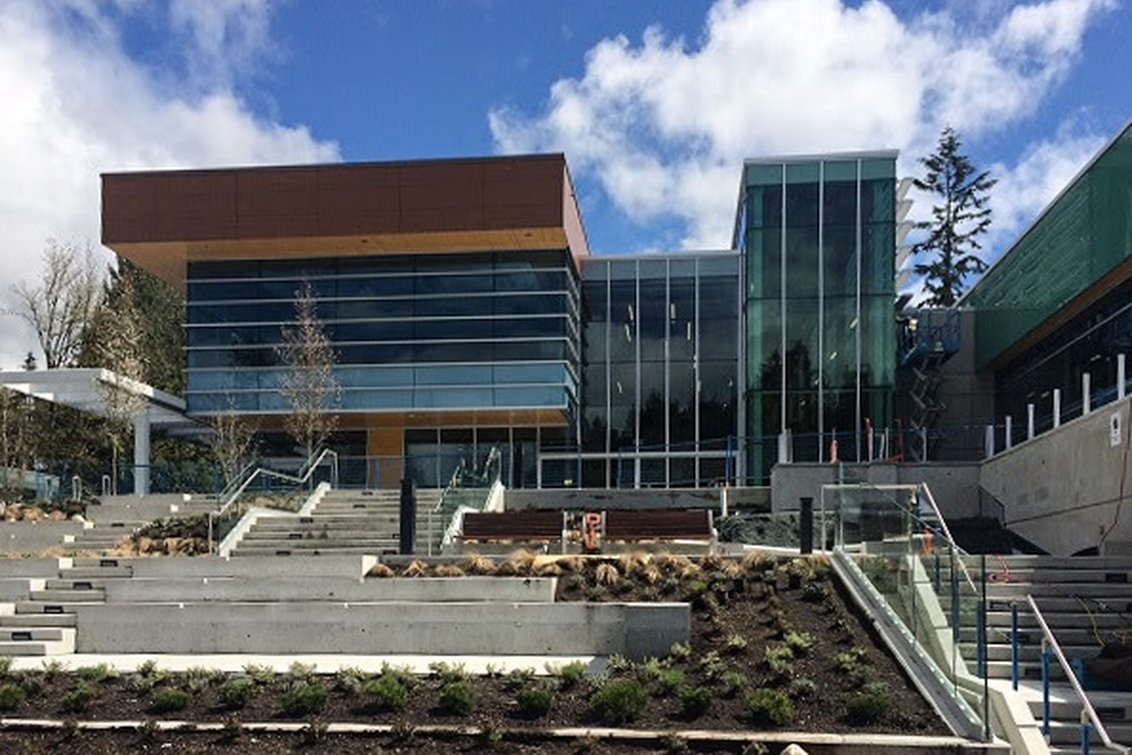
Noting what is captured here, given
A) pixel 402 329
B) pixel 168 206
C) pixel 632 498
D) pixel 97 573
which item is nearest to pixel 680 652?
pixel 97 573

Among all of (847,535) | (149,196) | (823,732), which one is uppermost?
(149,196)

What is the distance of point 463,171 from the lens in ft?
95.1

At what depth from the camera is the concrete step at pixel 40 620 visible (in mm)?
14820

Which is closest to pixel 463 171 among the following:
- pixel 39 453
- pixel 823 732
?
pixel 39 453

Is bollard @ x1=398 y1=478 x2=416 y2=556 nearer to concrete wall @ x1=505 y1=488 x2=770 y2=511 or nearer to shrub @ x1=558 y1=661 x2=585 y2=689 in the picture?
shrub @ x1=558 y1=661 x2=585 y2=689

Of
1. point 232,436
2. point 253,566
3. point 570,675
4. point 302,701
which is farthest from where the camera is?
point 232,436

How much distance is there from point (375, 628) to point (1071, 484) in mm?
11773

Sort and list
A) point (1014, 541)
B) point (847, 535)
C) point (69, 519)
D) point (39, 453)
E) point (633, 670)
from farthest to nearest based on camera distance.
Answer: point (39, 453), point (69, 519), point (1014, 541), point (847, 535), point (633, 670)

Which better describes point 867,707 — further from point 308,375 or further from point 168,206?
point 168,206

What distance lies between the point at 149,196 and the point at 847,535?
2256cm

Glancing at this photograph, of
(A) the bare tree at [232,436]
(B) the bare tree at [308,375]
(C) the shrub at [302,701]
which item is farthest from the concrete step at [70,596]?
(B) the bare tree at [308,375]

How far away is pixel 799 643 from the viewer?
1204 centimetres

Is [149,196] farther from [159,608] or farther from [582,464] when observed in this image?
[159,608]

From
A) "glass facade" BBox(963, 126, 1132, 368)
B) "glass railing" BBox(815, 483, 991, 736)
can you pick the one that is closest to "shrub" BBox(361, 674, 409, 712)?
"glass railing" BBox(815, 483, 991, 736)
